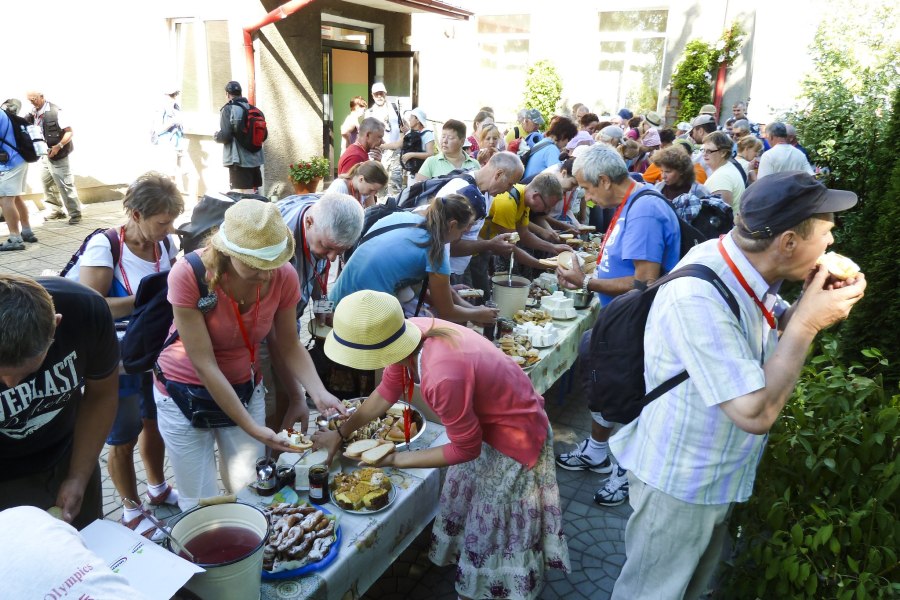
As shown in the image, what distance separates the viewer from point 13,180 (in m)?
7.13

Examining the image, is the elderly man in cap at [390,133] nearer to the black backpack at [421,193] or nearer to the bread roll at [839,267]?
the black backpack at [421,193]

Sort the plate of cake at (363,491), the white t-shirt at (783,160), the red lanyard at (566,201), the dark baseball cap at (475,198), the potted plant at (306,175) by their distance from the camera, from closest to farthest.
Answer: the plate of cake at (363,491) → the dark baseball cap at (475,198) → the white t-shirt at (783,160) → the red lanyard at (566,201) → the potted plant at (306,175)

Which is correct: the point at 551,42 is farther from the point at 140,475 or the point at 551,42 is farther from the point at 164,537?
the point at 164,537

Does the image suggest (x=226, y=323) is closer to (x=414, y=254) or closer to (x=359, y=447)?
(x=359, y=447)

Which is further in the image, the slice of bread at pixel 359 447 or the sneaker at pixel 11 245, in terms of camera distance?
the sneaker at pixel 11 245

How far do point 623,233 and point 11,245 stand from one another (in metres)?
7.41

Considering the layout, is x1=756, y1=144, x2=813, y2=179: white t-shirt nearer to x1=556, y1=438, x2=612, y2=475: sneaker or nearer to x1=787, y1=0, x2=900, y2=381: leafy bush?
x1=787, y1=0, x2=900, y2=381: leafy bush

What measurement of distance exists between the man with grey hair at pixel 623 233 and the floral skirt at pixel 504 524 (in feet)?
3.67

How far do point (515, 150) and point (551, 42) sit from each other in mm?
8968

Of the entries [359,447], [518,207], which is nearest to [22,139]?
[518,207]

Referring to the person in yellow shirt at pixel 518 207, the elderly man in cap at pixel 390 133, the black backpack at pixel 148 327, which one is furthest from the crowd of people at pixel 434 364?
the elderly man in cap at pixel 390 133

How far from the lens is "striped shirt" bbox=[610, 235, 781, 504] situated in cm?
168

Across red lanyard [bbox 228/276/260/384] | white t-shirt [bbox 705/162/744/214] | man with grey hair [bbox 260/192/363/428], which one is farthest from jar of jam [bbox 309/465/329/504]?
white t-shirt [bbox 705/162/744/214]

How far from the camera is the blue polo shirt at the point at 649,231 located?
3199mm
